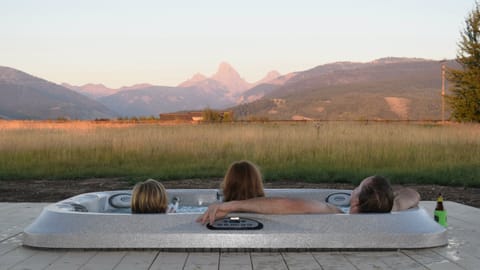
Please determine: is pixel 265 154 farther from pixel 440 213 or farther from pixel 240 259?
pixel 240 259

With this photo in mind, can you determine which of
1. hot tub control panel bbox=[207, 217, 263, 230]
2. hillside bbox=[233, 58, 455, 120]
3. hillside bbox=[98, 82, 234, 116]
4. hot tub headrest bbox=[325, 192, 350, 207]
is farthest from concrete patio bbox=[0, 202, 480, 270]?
hillside bbox=[98, 82, 234, 116]

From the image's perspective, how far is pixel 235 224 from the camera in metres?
3.95

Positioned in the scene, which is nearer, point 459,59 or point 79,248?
point 79,248

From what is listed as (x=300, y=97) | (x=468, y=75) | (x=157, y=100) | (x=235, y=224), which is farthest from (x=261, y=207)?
(x=157, y=100)

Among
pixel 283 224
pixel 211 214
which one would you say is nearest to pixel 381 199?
pixel 283 224

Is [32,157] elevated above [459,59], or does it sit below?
below

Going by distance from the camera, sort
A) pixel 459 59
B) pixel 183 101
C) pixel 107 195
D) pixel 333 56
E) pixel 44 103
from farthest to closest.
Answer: pixel 183 101, pixel 44 103, pixel 333 56, pixel 459 59, pixel 107 195

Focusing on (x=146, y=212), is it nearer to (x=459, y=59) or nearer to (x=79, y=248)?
(x=79, y=248)

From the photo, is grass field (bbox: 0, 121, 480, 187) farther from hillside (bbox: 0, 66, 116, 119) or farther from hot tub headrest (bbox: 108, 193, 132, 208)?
hillside (bbox: 0, 66, 116, 119)

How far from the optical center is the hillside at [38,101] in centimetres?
10031

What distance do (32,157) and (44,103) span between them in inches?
4020

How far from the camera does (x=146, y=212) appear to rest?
4309mm

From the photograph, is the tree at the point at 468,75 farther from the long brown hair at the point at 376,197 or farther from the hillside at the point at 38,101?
the hillside at the point at 38,101

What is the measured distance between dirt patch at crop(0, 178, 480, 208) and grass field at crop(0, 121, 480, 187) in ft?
1.14
